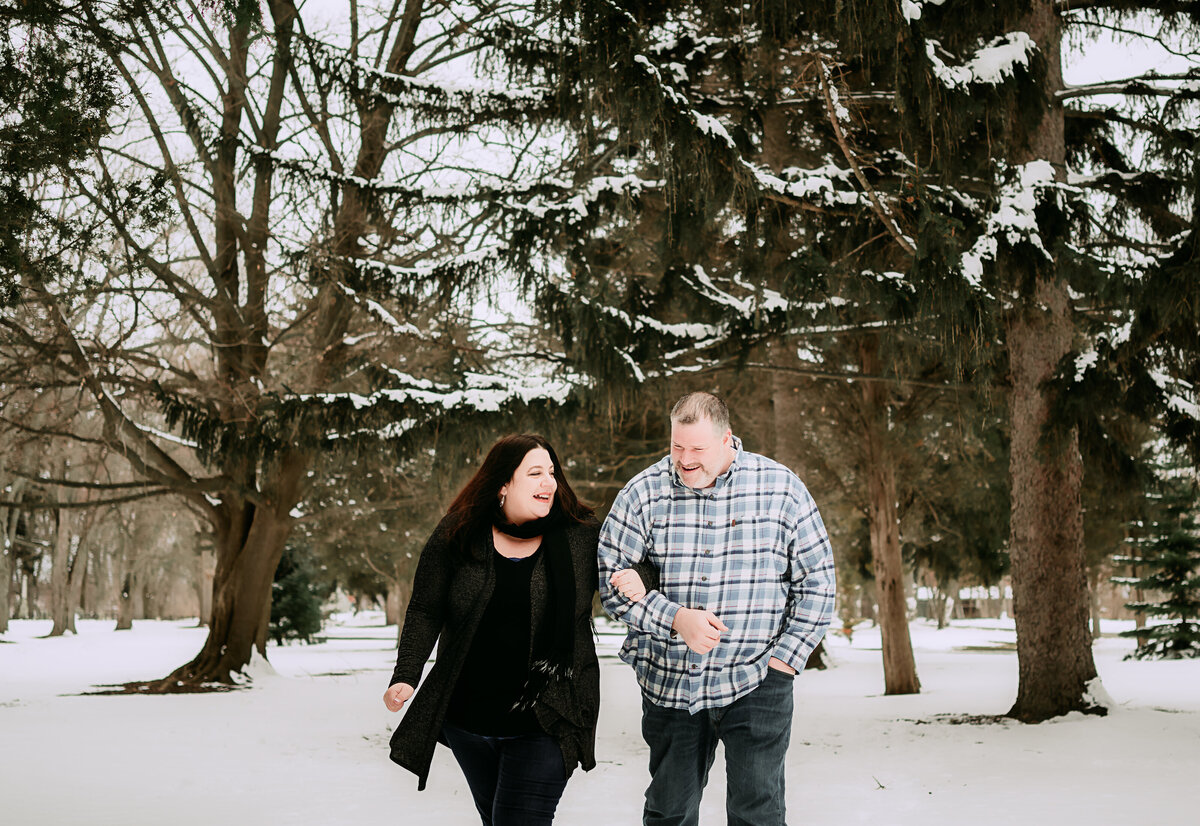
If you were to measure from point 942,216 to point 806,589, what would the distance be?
17.0 feet

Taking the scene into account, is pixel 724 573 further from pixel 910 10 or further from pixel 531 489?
pixel 910 10

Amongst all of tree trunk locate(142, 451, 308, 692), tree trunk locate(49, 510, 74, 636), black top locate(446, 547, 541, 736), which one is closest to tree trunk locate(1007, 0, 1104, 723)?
black top locate(446, 547, 541, 736)

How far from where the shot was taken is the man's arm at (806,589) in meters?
3.31

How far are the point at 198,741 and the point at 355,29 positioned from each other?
36.8 ft

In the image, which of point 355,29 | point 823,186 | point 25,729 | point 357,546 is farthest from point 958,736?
point 357,546

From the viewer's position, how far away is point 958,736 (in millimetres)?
9352

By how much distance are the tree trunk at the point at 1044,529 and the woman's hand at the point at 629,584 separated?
24.3ft

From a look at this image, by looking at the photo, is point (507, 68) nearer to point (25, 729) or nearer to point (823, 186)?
point (823, 186)

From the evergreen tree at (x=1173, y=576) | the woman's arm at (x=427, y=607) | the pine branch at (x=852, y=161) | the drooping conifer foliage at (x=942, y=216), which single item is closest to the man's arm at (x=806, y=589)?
the woman's arm at (x=427, y=607)

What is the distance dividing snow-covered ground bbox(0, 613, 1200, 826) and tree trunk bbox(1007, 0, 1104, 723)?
407mm

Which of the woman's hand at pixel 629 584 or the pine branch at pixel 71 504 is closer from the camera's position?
the woman's hand at pixel 629 584

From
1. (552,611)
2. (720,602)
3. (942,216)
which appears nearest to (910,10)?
(942,216)

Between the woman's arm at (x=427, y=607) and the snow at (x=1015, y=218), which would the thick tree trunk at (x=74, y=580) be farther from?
the woman's arm at (x=427, y=607)

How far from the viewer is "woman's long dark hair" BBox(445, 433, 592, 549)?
Result: 3.39 m
